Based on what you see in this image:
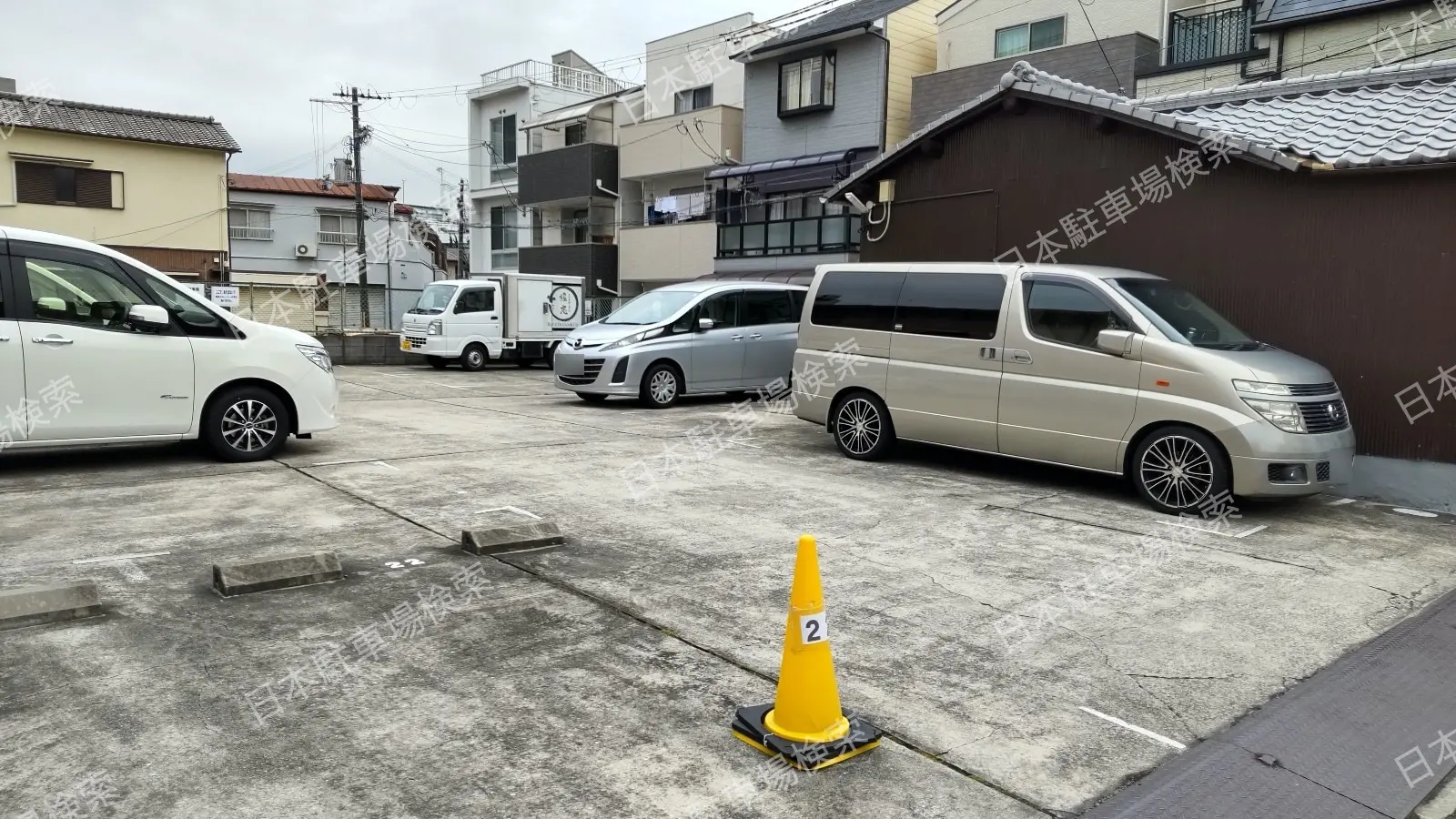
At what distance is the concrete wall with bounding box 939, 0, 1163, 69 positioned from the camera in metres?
18.7

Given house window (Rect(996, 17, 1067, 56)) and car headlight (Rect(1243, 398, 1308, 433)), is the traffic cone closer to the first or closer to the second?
car headlight (Rect(1243, 398, 1308, 433))

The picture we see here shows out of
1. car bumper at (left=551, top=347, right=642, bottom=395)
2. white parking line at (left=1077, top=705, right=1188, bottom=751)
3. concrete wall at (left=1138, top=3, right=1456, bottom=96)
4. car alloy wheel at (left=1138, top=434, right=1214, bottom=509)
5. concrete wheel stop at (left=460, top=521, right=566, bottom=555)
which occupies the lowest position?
white parking line at (left=1077, top=705, right=1188, bottom=751)

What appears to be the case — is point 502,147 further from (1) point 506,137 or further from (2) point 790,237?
(2) point 790,237

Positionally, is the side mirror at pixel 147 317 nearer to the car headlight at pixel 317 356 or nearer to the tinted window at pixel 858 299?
the car headlight at pixel 317 356

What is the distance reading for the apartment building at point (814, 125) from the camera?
74.0ft

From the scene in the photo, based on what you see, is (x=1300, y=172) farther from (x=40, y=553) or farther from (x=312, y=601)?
(x=40, y=553)

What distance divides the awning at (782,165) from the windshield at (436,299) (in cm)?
798

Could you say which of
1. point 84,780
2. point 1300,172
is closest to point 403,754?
point 84,780

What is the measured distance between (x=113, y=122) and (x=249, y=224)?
10686 millimetres

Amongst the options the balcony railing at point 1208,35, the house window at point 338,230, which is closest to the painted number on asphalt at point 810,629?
the balcony railing at point 1208,35

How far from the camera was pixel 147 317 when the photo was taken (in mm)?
7379

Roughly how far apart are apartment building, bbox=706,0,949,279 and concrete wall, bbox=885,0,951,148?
22 mm

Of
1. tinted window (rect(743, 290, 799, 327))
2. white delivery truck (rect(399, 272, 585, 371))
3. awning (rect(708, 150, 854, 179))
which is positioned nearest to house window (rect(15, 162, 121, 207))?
white delivery truck (rect(399, 272, 585, 371))

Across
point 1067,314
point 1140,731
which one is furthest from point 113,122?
point 1140,731
